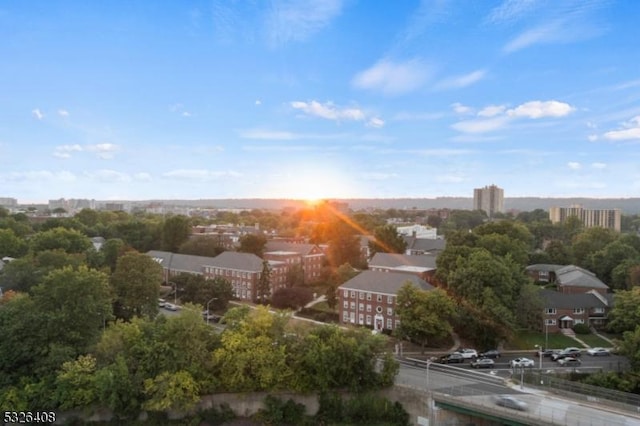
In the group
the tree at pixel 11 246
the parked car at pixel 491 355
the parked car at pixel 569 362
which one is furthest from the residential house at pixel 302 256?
the parked car at pixel 569 362

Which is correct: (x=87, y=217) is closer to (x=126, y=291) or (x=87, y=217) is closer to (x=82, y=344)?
(x=126, y=291)

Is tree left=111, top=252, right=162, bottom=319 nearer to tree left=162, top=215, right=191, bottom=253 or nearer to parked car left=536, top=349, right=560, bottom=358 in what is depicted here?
tree left=162, top=215, right=191, bottom=253

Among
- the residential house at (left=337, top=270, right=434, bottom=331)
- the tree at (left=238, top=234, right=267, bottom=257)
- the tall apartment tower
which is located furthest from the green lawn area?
the tall apartment tower

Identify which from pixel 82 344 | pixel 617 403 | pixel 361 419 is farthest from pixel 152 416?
pixel 617 403

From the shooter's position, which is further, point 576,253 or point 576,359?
point 576,253

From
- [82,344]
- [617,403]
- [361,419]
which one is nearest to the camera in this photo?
[617,403]

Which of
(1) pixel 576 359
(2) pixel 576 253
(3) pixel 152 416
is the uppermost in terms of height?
(2) pixel 576 253
